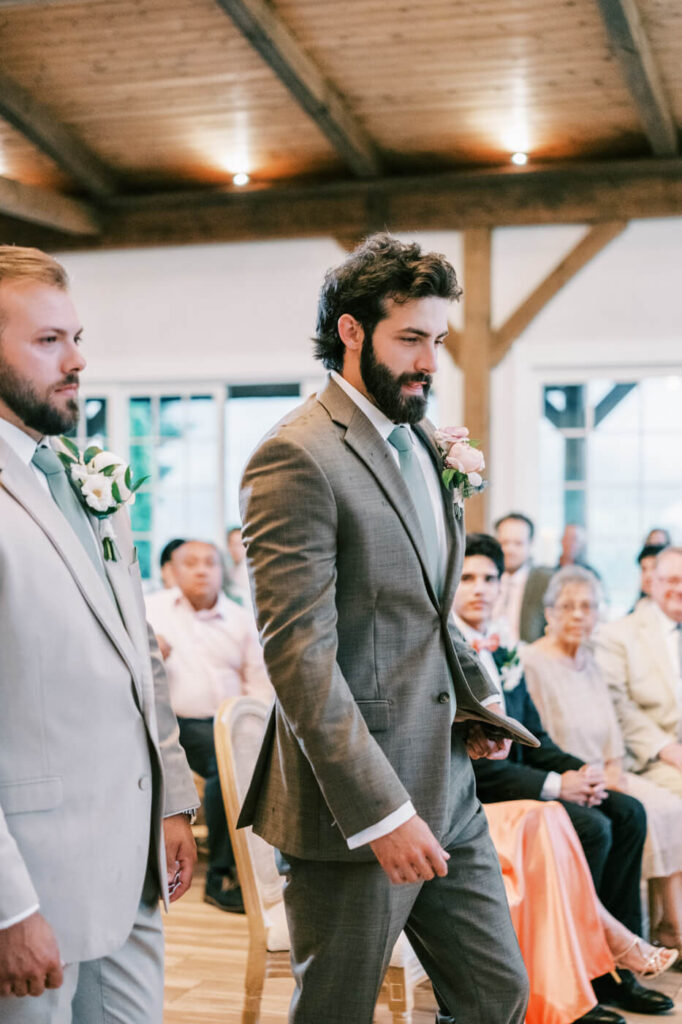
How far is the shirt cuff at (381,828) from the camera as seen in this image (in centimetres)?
174

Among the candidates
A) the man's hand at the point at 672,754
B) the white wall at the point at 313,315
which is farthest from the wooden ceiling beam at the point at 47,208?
the man's hand at the point at 672,754

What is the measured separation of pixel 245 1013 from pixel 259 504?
1.38 meters

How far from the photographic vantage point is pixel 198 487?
338 inches

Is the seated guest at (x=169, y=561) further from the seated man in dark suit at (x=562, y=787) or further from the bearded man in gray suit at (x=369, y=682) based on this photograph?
the bearded man in gray suit at (x=369, y=682)

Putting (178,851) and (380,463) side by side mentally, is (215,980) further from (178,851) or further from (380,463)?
(380,463)

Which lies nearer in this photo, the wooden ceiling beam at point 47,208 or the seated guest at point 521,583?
the seated guest at point 521,583

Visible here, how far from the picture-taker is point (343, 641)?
1878mm

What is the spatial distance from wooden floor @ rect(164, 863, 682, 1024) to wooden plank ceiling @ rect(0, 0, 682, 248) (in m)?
4.46

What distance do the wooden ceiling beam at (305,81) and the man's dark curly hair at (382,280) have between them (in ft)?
15.5

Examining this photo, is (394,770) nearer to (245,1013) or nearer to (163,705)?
(163,705)

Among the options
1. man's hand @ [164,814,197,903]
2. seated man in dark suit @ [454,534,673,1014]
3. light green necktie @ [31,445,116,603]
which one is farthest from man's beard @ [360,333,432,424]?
seated man in dark suit @ [454,534,673,1014]

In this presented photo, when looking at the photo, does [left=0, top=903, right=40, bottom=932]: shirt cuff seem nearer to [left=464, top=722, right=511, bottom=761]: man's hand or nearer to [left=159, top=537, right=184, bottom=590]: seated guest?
[left=464, top=722, right=511, bottom=761]: man's hand

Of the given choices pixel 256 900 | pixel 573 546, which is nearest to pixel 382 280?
pixel 256 900

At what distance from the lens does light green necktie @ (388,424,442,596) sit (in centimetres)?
200
